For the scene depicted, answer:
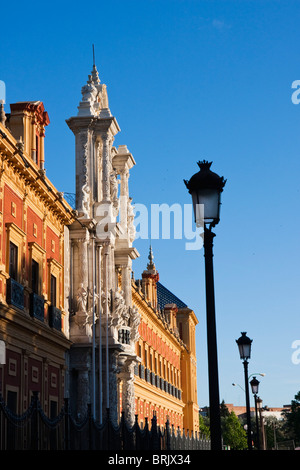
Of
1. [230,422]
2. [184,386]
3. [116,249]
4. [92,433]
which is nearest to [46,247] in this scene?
[116,249]

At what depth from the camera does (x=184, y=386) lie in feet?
227

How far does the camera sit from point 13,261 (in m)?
20.5

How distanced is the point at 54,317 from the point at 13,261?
12.9 feet

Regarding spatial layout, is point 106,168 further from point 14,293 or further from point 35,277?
point 14,293

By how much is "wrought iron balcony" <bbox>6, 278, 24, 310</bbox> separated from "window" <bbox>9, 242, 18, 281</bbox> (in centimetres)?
36

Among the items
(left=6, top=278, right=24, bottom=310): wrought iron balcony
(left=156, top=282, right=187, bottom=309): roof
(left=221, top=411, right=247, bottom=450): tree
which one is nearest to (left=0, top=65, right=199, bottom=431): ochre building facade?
(left=6, top=278, right=24, bottom=310): wrought iron balcony

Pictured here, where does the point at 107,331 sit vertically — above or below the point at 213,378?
above

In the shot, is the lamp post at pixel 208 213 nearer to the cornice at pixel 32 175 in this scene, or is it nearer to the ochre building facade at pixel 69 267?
the ochre building facade at pixel 69 267

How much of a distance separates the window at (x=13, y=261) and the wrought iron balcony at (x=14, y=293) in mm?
358

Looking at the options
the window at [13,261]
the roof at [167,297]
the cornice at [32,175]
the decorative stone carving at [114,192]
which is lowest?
the window at [13,261]

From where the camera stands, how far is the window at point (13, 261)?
20.3m

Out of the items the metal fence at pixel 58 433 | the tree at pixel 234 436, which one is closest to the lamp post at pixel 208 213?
the metal fence at pixel 58 433
